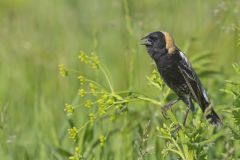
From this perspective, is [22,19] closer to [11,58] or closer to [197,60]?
[11,58]

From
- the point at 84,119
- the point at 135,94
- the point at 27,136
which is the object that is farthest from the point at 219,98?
the point at 135,94

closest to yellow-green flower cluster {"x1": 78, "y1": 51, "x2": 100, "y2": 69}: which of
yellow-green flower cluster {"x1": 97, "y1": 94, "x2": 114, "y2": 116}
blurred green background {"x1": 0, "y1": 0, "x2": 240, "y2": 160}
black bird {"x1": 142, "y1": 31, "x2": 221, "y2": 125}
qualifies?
yellow-green flower cluster {"x1": 97, "y1": 94, "x2": 114, "y2": 116}

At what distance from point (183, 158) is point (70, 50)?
391 cm

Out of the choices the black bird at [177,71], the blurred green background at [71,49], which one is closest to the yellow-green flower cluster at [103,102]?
the black bird at [177,71]

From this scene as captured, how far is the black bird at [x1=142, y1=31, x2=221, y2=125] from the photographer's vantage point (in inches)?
142

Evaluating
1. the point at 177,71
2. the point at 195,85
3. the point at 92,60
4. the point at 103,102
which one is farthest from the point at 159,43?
the point at 103,102

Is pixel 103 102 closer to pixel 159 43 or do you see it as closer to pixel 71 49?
pixel 159 43

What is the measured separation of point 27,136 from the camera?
5.08m

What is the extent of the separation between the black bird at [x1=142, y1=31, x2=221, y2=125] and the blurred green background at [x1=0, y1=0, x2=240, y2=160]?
0.45m

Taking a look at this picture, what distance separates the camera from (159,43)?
3807mm

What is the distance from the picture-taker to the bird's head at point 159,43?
A: 378cm

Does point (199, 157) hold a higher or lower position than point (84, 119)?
lower

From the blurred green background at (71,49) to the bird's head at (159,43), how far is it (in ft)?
1.40

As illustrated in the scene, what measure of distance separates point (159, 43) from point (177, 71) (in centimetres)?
18
